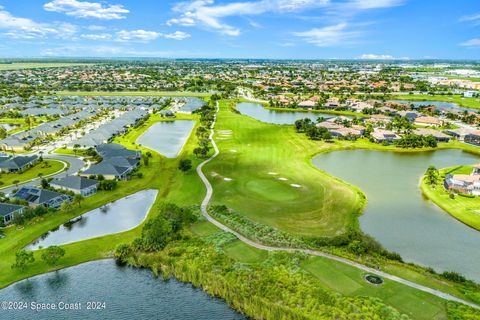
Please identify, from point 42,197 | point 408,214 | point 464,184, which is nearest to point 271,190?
point 408,214

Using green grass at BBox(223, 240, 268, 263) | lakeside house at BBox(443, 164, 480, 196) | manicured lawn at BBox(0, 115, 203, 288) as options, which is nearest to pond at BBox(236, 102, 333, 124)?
manicured lawn at BBox(0, 115, 203, 288)

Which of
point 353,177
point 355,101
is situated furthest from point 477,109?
point 353,177

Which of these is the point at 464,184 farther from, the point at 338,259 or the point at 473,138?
the point at 473,138

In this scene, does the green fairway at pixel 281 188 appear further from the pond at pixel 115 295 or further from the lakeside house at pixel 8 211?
the lakeside house at pixel 8 211

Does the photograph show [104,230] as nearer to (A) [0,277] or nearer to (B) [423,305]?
(A) [0,277]

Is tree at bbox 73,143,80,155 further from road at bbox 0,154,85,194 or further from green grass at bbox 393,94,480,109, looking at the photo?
green grass at bbox 393,94,480,109

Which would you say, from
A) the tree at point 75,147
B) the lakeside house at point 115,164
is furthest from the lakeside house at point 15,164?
the lakeside house at point 115,164
